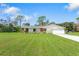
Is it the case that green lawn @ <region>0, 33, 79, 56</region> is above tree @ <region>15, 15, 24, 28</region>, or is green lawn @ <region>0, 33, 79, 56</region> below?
below

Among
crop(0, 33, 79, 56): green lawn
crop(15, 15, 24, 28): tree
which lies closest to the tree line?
crop(15, 15, 24, 28): tree

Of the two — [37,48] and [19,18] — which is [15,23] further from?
[37,48]

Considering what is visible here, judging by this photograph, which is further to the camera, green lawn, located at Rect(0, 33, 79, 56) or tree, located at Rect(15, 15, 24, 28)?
tree, located at Rect(15, 15, 24, 28)

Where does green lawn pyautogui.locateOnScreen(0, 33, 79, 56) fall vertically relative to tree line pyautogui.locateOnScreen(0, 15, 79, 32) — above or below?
below

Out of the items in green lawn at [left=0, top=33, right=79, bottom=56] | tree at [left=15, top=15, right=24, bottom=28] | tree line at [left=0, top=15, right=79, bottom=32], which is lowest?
green lawn at [left=0, top=33, right=79, bottom=56]

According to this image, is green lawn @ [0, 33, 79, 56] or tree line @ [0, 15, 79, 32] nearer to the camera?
green lawn @ [0, 33, 79, 56]

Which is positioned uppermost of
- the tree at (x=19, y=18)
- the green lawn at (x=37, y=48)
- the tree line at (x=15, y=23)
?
the tree at (x=19, y=18)

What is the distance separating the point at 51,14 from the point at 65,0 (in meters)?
1.66

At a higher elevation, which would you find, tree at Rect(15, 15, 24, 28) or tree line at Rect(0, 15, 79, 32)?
tree at Rect(15, 15, 24, 28)

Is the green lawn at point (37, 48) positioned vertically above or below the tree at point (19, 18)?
below

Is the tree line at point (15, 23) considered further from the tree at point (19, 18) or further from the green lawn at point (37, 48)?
the green lawn at point (37, 48)

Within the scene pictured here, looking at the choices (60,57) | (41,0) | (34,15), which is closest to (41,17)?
(34,15)

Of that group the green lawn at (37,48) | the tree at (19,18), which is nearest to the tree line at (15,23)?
the tree at (19,18)

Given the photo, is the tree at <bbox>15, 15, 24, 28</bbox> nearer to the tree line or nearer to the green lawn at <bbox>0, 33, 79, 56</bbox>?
the tree line
